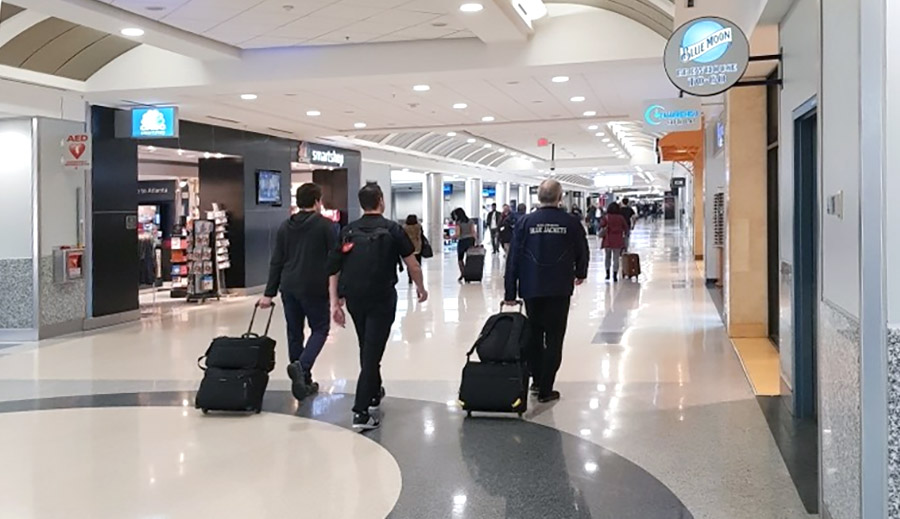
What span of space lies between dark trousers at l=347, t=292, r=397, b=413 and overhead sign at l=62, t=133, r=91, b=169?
19.4ft

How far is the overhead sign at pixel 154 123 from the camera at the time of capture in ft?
34.2

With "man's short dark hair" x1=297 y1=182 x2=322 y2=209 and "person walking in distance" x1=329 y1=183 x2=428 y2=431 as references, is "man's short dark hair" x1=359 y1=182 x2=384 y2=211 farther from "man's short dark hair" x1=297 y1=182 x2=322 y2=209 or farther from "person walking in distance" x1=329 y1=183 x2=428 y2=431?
"man's short dark hair" x1=297 y1=182 x2=322 y2=209

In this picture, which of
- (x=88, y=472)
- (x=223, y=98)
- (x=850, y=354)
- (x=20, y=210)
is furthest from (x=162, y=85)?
(x=850, y=354)

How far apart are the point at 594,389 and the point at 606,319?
12.7ft

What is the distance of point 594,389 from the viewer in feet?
19.4

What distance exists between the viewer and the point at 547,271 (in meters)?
5.29

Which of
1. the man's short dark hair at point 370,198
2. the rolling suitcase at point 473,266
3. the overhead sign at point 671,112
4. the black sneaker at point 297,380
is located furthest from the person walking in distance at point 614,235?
the man's short dark hair at point 370,198

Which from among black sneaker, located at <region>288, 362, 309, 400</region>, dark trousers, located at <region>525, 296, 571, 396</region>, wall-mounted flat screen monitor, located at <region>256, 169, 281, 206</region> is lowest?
Result: black sneaker, located at <region>288, 362, 309, 400</region>

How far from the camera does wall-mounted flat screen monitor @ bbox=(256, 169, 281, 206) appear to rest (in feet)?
47.2

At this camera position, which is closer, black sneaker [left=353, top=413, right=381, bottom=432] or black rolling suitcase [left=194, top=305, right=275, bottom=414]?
black sneaker [left=353, top=413, right=381, bottom=432]

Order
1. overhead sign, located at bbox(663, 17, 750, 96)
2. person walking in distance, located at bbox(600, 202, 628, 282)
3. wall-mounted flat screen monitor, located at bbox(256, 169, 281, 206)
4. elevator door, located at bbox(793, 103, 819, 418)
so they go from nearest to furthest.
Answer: elevator door, located at bbox(793, 103, 819, 418), overhead sign, located at bbox(663, 17, 750, 96), wall-mounted flat screen monitor, located at bbox(256, 169, 281, 206), person walking in distance, located at bbox(600, 202, 628, 282)

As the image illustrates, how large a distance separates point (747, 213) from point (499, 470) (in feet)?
16.3

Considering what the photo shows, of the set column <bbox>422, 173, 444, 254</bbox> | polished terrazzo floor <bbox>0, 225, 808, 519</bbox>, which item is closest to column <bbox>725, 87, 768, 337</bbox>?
polished terrazzo floor <bbox>0, 225, 808, 519</bbox>

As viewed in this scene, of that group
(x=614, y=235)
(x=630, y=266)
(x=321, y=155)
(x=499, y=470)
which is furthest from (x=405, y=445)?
(x=321, y=155)
